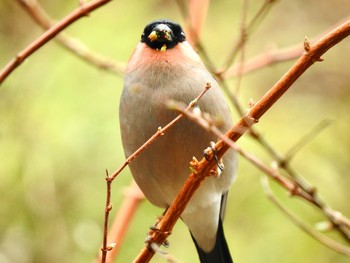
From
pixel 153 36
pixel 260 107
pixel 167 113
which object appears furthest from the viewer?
pixel 153 36

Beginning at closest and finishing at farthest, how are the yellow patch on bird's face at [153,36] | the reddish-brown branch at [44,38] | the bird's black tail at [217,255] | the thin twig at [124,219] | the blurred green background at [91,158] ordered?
the reddish-brown branch at [44,38]
the thin twig at [124,219]
the yellow patch on bird's face at [153,36]
the bird's black tail at [217,255]
the blurred green background at [91,158]

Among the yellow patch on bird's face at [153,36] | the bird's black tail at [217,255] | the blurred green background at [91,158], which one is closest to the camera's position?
the yellow patch on bird's face at [153,36]

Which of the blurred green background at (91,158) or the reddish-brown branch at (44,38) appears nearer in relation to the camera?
the reddish-brown branch at (44,38)

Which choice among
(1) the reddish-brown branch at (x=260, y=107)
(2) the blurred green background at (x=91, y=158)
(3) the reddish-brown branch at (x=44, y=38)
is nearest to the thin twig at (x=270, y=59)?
(2) the blurred green background at (x=91, y=158)

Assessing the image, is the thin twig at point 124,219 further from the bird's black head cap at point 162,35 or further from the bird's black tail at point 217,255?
the bird's black head cap at point 162,35

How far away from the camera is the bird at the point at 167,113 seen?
266cm

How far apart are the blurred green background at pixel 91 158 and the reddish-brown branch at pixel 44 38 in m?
1.15

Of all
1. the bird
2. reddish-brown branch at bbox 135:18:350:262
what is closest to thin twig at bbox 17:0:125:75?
the bird

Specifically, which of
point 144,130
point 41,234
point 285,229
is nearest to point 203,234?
point 285,229

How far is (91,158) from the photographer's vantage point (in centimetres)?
355

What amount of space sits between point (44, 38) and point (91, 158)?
1.29 m

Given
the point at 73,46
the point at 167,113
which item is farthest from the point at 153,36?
the point at 73,46

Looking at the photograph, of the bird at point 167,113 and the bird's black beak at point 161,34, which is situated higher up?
the bird's black beak at point 161,34

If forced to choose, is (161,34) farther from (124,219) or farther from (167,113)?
(124,219)
